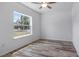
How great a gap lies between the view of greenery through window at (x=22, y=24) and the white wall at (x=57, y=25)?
197 cm

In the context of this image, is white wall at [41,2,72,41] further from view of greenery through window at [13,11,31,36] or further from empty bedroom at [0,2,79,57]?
view of greenery through window at [13,11,31,36]

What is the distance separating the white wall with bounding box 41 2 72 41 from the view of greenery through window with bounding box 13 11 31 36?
1.97m

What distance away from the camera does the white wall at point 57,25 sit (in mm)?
6836

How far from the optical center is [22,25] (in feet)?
16.9

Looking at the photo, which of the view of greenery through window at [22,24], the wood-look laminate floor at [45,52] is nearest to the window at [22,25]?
the view of greenery through window at [22,24]

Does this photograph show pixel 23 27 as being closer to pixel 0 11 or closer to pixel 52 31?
pixel 0 11

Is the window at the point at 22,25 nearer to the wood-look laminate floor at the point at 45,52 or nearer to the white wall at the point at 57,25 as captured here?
the wood-look laminate floor at the point at 45,52

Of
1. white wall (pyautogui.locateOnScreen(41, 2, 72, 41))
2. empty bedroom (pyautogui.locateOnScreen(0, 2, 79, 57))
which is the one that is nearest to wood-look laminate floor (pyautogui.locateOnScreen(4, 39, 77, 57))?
empty bedroom (pyautogui.locateOnScreen(0, 2, 79, 57))

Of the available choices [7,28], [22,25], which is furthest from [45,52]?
[22,25]

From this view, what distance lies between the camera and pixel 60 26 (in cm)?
708

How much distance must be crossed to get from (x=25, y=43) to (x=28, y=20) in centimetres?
156

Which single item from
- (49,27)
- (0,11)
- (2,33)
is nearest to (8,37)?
(2,33)

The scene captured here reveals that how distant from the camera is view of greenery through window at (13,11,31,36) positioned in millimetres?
4604

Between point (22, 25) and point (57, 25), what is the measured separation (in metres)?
3.11
